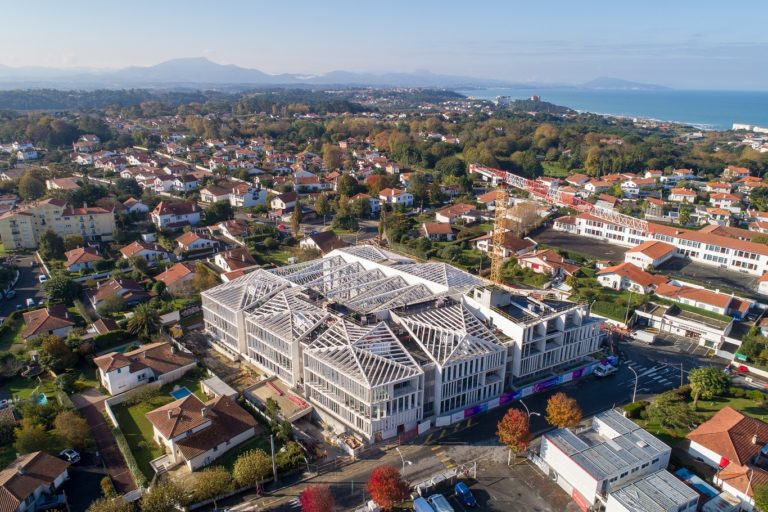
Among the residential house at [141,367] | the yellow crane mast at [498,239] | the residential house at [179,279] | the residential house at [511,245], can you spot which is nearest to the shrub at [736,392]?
the yellow crane mast at [498,239]

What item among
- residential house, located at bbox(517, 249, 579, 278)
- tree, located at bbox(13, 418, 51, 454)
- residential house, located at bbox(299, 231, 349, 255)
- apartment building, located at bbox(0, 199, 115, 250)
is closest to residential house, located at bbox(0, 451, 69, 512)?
tree, located at bbox(13, 418, 51, 454)

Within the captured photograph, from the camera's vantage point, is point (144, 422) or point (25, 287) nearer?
point (144, 422)

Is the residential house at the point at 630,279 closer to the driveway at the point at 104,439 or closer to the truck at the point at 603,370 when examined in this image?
the truck at the point at 603,370

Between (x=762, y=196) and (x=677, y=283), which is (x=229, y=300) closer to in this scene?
(x=677, y=283)

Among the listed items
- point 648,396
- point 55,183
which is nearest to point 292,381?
point 648,396

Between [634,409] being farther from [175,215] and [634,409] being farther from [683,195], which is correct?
[683,195]

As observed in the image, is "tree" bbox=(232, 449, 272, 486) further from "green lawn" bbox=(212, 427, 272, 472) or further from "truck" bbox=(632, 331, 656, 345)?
"truck" bbox=(632, 331, 656, 345)

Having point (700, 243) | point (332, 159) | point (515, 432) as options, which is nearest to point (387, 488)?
point (515, 432)
